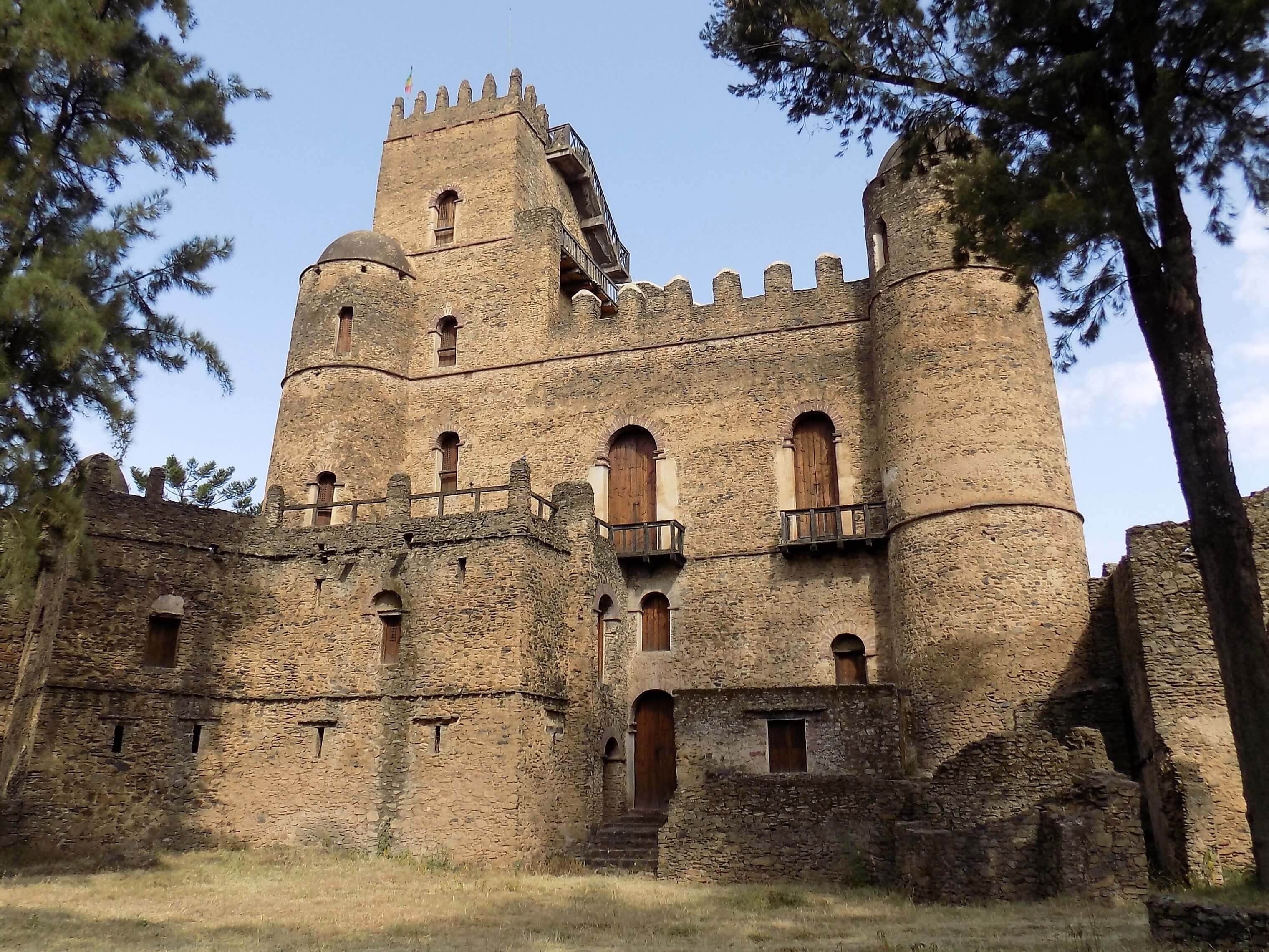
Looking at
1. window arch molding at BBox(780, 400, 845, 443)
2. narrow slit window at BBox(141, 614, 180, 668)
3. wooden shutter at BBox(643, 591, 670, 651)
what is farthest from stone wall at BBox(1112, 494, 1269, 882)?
narrow slit window at BBox(141, 614, 180, 668)

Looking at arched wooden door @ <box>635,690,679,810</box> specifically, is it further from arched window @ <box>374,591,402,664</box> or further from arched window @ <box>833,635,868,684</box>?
arched window @ <box>374,591,402,664</box>

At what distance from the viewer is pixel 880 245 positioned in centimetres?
2239

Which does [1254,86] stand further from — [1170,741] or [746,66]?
[1170,741]

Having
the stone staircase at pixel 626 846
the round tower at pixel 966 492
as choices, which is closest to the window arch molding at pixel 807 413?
the round tower at pixel 966 492

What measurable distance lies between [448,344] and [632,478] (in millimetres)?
6468

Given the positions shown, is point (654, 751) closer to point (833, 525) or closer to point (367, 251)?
point (833, 525)

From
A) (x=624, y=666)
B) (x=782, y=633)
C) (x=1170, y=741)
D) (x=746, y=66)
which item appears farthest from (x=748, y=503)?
(x=746, y=66)

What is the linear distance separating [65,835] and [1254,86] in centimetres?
2025

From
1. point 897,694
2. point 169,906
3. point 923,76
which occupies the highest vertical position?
point 923,76

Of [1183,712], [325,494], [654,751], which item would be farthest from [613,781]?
[1183,712]

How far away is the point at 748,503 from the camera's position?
22.3m

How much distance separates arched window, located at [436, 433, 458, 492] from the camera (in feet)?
82.0

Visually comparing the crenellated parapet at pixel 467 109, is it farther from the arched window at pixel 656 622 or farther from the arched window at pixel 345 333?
the arched window at pixel 656 622

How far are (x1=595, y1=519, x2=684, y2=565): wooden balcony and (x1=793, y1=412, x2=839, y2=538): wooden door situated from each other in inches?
104
